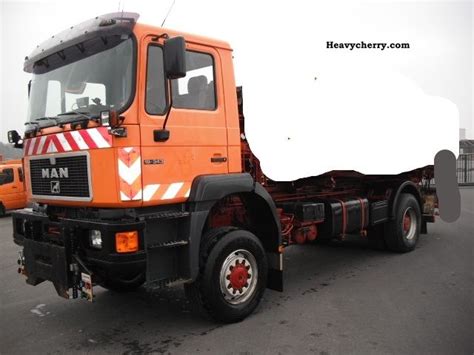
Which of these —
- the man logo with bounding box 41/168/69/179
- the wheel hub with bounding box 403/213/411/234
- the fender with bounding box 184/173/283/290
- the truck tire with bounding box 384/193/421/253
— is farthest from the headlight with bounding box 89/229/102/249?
the wheel hub with bounding box 403/213/411/234

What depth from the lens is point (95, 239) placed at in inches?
154

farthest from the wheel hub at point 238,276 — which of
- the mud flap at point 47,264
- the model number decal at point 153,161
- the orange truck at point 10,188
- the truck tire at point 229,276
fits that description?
the orange truck at point 10,188

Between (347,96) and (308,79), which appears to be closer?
(308,79)

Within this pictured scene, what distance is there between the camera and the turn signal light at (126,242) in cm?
A: 370

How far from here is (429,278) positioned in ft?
19.5

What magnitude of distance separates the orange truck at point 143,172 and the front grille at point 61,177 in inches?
0.5

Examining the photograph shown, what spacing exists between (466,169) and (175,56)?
23262 millimetres

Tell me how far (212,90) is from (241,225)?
1625mm

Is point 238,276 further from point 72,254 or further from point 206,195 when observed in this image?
point 72,254

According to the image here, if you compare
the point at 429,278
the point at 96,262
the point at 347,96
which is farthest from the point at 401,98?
the point at 96,262

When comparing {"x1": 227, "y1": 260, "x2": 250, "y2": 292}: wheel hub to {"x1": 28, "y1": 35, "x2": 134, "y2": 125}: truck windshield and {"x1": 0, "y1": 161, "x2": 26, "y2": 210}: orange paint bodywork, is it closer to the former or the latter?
{"x1": 28, "y1": 35, "x2": 134, "y2": 125}: truck windshield

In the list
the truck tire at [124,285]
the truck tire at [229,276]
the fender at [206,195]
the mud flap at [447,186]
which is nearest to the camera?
the fender at [206,195]

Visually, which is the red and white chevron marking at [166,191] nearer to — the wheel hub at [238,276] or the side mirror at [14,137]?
→ the wheel hub at [238,276]

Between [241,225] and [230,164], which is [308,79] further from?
[241,225]
